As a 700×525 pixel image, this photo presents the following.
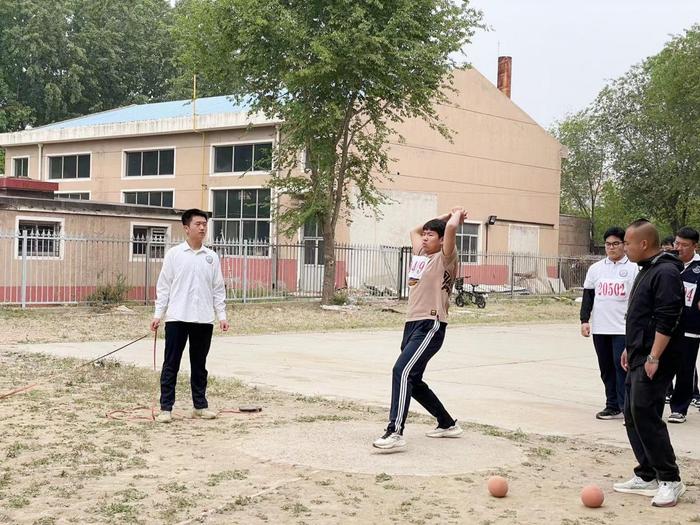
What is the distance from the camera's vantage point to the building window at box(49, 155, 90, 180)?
3997 centimetres

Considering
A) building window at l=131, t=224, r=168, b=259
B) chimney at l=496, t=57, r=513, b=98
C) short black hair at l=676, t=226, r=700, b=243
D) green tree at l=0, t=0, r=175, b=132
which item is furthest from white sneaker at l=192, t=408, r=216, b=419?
green tree at l=0, t=0, r=175, b=132

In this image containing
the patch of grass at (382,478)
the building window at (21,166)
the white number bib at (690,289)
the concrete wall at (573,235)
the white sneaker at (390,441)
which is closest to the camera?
the patch of grass at (382,478)

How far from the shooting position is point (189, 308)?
8711 millimetres

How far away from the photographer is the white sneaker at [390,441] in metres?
7.23

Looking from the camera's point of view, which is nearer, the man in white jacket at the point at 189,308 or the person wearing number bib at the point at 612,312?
the man in white jacket at the point at 189,308

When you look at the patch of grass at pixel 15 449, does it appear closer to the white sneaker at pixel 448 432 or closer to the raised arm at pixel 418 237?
the white sneaker at pixel 448 432

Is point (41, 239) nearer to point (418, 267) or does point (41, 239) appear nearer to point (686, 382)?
point (418, 267)

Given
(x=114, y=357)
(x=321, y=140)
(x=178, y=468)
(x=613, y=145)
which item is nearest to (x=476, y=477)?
(x=178, y=468)

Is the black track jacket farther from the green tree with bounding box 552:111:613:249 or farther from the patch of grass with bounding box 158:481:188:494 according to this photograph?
the green tree with bounding box 552:111:613:249

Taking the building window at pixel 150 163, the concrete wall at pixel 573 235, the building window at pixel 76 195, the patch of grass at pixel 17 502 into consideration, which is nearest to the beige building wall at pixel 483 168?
the concrete wall at pixel 573 235

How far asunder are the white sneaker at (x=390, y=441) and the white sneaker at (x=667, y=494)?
6.75 feet

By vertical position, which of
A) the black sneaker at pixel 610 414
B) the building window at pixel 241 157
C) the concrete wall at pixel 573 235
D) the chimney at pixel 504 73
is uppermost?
the chimney at pixel 504 73

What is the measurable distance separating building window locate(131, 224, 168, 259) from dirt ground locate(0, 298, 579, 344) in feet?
8.60

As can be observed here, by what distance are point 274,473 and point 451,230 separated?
7.87 feet
